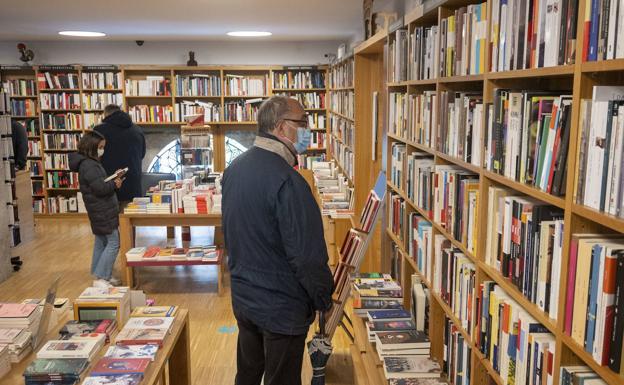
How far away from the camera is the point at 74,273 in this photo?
5973 mm

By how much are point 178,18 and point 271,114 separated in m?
4.11

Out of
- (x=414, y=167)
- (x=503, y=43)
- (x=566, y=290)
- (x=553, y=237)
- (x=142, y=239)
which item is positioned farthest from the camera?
(x=142, y=239)

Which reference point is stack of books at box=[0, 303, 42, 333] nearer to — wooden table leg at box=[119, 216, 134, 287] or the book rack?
the book rack

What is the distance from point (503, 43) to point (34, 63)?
890 cm

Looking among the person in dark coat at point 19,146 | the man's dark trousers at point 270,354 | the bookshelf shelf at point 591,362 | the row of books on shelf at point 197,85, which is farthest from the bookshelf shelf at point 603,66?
the row of books on shelf at point 197,85

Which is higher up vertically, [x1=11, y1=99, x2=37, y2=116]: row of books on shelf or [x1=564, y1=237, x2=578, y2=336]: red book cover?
[x1=11, y1=99, x2=37, y2=116]: row of books on shelf

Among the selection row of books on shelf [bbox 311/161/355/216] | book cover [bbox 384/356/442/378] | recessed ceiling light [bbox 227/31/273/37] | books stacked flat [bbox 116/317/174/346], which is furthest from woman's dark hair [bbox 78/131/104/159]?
book cover [bbox 384/356/442/378]

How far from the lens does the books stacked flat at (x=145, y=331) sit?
2486 millimetres

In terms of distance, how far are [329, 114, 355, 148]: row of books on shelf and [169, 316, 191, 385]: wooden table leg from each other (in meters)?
3.12

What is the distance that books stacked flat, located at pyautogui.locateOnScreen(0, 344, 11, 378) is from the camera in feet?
7.43

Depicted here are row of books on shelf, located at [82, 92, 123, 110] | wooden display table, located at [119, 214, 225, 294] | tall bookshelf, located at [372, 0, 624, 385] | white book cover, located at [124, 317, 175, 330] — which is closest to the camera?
tall bookshelf, located at [372, 0, 624, 385]

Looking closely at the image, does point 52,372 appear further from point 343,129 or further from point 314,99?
point 314,99

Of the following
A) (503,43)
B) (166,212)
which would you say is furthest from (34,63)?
(503,43)

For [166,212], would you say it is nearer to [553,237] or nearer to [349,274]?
[349,274]
